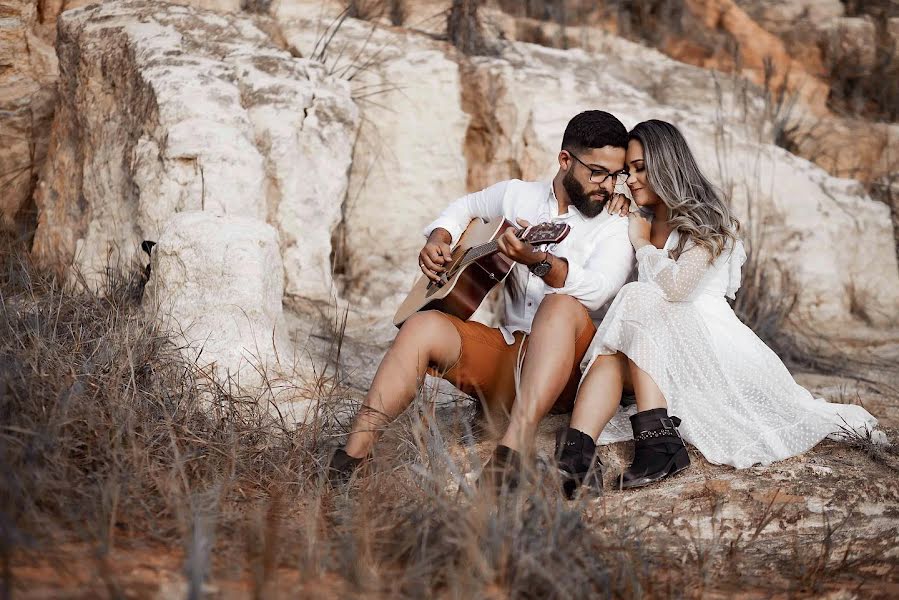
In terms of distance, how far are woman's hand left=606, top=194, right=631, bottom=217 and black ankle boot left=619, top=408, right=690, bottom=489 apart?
82 cm

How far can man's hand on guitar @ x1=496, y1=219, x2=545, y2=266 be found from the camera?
294cm

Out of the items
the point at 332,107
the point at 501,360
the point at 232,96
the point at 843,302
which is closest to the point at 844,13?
the point at 843,302

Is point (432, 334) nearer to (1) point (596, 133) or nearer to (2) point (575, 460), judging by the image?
(2) point (575, 460)

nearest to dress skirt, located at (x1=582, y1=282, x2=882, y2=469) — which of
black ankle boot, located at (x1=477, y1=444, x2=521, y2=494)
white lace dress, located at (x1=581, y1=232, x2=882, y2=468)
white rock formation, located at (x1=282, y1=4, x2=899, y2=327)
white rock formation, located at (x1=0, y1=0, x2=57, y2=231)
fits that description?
white lace dress, located at (x1=581, y1=232, x2=882, y2=468)

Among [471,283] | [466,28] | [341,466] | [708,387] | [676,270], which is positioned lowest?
[341,466]

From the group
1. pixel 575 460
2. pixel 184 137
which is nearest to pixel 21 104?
pixel 184 137

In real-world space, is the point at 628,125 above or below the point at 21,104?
below

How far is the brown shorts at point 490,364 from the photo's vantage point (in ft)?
10.5

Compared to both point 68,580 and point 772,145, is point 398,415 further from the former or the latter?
point 772,145

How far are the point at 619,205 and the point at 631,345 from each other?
660 millimetres

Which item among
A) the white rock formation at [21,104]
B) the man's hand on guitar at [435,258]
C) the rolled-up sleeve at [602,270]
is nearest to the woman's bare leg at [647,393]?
the rolled-up sleeve at [602,270]

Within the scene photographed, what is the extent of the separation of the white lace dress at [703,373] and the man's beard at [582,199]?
1.08 feet

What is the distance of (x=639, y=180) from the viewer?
11.0 ft

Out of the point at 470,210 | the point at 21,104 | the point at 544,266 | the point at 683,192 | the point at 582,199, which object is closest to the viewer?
the point at 544,266
